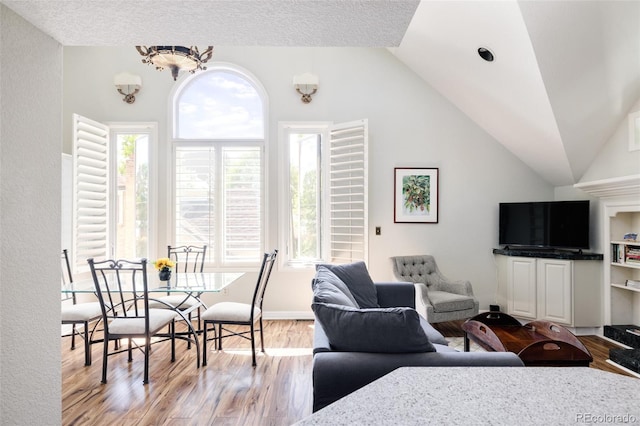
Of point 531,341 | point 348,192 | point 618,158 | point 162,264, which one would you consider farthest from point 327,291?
point 618,158

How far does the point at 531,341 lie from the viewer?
289cm

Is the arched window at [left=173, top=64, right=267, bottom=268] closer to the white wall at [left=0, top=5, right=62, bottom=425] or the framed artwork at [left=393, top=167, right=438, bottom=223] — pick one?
the framed artwork at [left=393, top=167, right=438, bottom=223]

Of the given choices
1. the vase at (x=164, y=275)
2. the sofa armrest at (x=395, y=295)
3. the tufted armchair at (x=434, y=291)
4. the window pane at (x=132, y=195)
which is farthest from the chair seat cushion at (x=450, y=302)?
the window pane at (x=132, y=195)

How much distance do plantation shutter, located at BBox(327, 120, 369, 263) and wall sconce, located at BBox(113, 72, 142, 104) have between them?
2.52 metres

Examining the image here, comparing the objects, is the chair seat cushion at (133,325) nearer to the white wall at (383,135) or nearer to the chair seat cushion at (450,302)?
the white wall at (383,135)

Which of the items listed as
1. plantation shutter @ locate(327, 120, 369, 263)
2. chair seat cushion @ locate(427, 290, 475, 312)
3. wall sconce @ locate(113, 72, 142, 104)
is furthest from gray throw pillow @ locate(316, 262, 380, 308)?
wall sconce @ locate(113, 72, 142, 104)

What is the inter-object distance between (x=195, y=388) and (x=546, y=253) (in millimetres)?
3893

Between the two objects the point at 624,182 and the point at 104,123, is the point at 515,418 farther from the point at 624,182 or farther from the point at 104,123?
the point at 104,123

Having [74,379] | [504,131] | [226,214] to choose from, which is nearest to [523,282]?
[504,131]

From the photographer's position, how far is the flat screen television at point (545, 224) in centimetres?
428

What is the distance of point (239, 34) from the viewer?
1471 mm

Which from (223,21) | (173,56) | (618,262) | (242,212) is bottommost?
(618,262)

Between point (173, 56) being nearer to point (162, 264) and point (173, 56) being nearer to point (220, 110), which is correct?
point (162, 264)

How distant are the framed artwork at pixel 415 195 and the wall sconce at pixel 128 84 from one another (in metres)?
3.43
